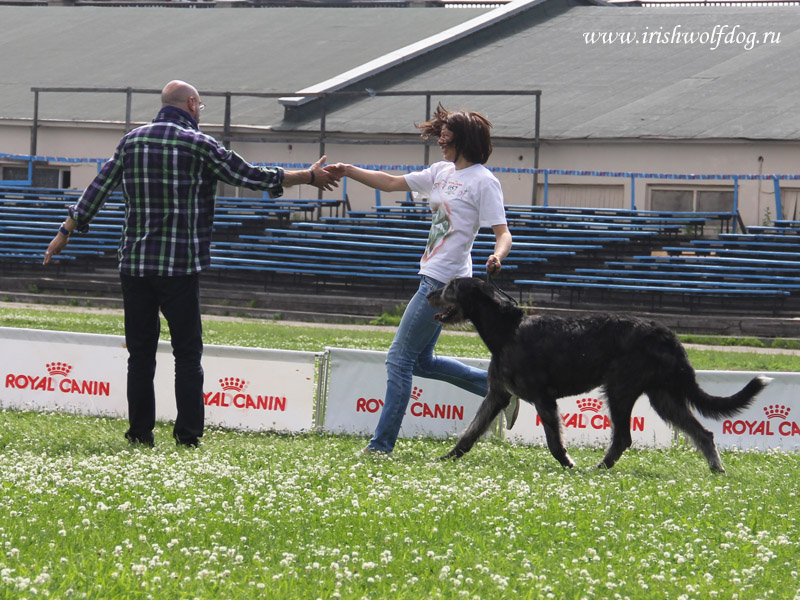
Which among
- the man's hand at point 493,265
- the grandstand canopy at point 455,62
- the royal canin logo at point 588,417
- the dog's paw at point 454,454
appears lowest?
the dog's paw at point 454,454

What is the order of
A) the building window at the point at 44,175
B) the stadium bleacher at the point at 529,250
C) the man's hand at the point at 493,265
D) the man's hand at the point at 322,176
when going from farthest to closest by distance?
the building window at the point at 44,175
the stadium bleacher at the point at 529,250
the man's hand at the point at 322,176
the man's hand at the point at 493,265

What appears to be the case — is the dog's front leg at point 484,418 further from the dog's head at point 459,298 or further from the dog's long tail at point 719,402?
the dog's long tail at point 719,402

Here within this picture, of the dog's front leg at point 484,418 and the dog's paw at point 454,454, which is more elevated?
the dog's front leg at point 484,418

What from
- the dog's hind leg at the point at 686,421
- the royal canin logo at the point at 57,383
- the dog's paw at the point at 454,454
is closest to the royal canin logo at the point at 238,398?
the royal canin logo at the point at 57,383

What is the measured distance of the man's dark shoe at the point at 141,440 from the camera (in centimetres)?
809

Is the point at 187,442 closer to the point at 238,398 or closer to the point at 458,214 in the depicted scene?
the point at 238,398

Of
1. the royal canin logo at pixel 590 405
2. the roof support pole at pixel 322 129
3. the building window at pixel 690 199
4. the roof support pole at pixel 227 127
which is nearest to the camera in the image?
the royal canin logo at pixel 590 405

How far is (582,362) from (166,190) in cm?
298

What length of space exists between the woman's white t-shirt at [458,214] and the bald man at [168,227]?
101cm

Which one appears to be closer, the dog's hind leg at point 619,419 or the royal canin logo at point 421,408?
the dog's hind leg at point 619,419

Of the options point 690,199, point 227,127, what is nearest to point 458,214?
point 690,199

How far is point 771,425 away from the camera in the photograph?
9.84 metres

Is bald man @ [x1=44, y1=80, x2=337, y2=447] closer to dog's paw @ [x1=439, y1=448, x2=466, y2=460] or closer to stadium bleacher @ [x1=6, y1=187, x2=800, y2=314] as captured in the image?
dog's paw @ [x1=439, y1=448, x2=466, y2=460]

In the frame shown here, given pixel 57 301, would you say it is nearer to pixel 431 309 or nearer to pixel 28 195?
pixel 28 195
